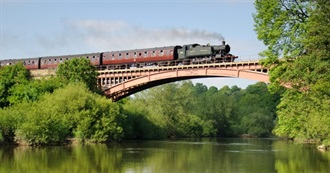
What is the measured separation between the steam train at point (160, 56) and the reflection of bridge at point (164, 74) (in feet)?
5.49

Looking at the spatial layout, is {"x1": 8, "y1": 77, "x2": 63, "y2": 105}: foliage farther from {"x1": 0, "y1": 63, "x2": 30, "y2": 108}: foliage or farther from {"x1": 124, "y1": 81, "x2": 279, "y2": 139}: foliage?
{"x1": 124, "y1": 81, "x2": 279, "y2": 139}: foliage

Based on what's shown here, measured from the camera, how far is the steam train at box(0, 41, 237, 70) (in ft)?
188

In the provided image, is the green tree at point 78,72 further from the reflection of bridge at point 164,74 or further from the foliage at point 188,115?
the foliage at point 188,115

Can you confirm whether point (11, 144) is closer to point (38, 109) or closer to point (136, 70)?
point (38, 109)

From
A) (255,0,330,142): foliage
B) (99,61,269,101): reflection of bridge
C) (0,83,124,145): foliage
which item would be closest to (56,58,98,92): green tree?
(99,61,269,101): reflection of bridge

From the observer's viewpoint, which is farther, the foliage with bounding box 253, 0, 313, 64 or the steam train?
the steam train

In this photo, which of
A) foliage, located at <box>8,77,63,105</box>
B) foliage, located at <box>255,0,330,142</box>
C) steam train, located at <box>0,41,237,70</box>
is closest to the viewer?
foliage, located at <box>255,0,330,142</box>

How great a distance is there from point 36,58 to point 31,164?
4844cm

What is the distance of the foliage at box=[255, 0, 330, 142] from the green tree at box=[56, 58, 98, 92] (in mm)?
36252

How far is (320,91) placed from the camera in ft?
74.2

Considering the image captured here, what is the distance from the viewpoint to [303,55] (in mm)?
23328

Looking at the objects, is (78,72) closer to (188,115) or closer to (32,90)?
(32,90)

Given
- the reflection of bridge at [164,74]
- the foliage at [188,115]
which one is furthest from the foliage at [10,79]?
the foliage at [188,115]

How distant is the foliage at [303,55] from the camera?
21.5 metres
